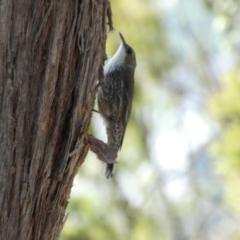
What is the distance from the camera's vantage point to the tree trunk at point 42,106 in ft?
8.70

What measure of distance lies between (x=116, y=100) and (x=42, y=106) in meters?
2.07

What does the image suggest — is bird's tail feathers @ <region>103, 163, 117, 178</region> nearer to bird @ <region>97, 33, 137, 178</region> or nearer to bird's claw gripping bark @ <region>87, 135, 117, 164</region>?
bird @ <region>97, 33, 137, 178</region>

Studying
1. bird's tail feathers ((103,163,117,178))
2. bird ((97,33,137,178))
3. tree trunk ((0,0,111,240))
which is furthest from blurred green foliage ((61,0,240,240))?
tree trunk ((0,0,111,240))

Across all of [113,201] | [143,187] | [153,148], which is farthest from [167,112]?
[113,201]

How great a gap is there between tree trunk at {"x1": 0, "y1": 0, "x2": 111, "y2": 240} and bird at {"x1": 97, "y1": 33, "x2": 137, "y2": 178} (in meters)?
1.69

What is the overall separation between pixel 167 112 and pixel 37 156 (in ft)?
25.7

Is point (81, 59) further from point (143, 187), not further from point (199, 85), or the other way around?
point (199, 85)

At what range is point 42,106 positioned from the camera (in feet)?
8.84

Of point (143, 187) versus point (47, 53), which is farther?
point (143, 187)

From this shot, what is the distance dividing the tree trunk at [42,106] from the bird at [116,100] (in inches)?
66.7

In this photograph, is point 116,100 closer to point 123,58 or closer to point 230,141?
point 123,58

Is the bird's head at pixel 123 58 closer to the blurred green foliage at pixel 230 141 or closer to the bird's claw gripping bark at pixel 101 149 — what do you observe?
the blurred green foliage at pixel 230 141

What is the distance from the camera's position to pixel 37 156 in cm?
268

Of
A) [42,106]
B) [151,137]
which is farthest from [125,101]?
[151,137]
